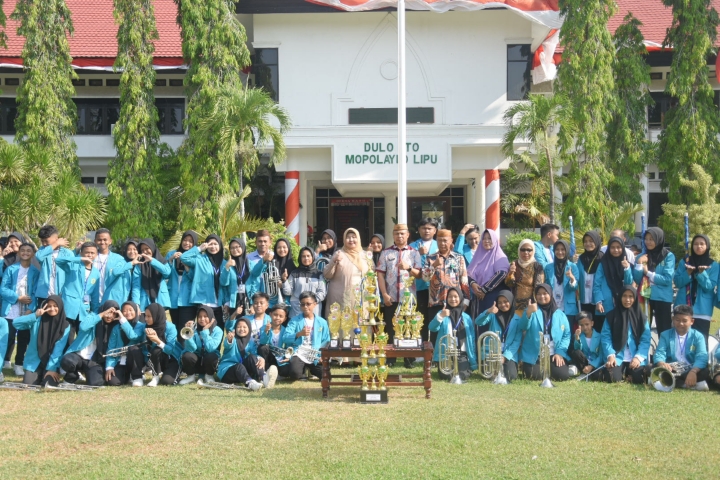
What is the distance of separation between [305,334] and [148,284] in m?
2.06

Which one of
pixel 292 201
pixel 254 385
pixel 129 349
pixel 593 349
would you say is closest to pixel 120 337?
pixel 129 349

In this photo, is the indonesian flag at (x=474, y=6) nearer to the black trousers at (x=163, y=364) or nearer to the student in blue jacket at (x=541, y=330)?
the student in blue jacket at (x=541, y=330)

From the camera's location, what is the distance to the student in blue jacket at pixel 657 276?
28.1 ft

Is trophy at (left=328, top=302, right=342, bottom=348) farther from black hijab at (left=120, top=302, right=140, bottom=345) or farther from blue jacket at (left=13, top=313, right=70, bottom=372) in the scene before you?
blue jacket at (left=13, top=313, right=70, bottom=372)

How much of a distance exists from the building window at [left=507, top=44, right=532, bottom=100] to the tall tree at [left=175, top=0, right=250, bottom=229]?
19.9 ft

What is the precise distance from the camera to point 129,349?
8.09 metres

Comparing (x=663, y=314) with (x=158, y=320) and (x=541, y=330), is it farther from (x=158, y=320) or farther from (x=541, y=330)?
(x=158, y=320)

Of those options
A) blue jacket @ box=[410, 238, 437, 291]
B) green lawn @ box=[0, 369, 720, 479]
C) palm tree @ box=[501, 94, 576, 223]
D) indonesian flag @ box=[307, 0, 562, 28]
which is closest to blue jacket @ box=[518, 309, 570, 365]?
green lawn @ box=[0, 369, 720, 479]

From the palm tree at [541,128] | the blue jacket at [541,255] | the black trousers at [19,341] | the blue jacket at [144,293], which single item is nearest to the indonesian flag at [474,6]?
the palm tree at [541,128]

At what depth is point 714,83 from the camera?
826 inches

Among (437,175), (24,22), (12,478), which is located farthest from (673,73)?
(12,478)

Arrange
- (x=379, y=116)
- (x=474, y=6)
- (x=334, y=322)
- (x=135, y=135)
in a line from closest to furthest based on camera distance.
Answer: (x=334, y=322) → (x=474, y=6) → (x=135, y=135) → (x=379, y=116)

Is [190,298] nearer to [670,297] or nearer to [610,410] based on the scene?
[610,410]

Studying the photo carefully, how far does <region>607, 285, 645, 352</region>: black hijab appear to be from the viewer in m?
8.16
